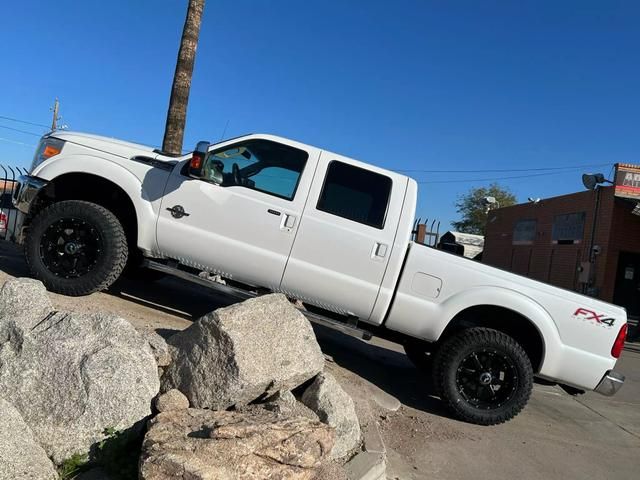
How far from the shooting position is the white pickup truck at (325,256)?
548 cm

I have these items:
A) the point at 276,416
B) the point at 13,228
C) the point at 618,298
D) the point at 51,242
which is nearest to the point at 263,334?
the point at 276,416

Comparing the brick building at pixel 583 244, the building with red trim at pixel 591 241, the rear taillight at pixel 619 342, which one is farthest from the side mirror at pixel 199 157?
the building with red trim at pixel 591 241

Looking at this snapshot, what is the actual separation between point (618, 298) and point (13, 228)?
19412 millimetres

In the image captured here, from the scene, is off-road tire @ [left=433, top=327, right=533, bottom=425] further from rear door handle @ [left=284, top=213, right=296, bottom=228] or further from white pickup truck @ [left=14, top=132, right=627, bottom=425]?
rear door handle @ [left=284, top=213, right=296, bottom=228]

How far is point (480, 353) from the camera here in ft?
18.2

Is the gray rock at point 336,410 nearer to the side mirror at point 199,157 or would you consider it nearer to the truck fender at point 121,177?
the side mirror at point 199,157

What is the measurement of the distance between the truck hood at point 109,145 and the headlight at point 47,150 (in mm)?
66

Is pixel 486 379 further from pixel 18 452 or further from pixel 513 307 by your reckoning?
pixel 18 452

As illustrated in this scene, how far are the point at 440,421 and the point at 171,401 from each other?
2.87 m

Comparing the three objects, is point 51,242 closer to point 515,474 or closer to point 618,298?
point 515,474

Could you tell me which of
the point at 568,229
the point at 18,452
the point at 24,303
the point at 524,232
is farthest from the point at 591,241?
the point at 18,452

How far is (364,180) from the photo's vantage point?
582 centimetres

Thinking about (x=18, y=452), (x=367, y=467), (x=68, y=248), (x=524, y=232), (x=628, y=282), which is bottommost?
(x=18, y=452)

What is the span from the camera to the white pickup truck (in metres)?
5.48
